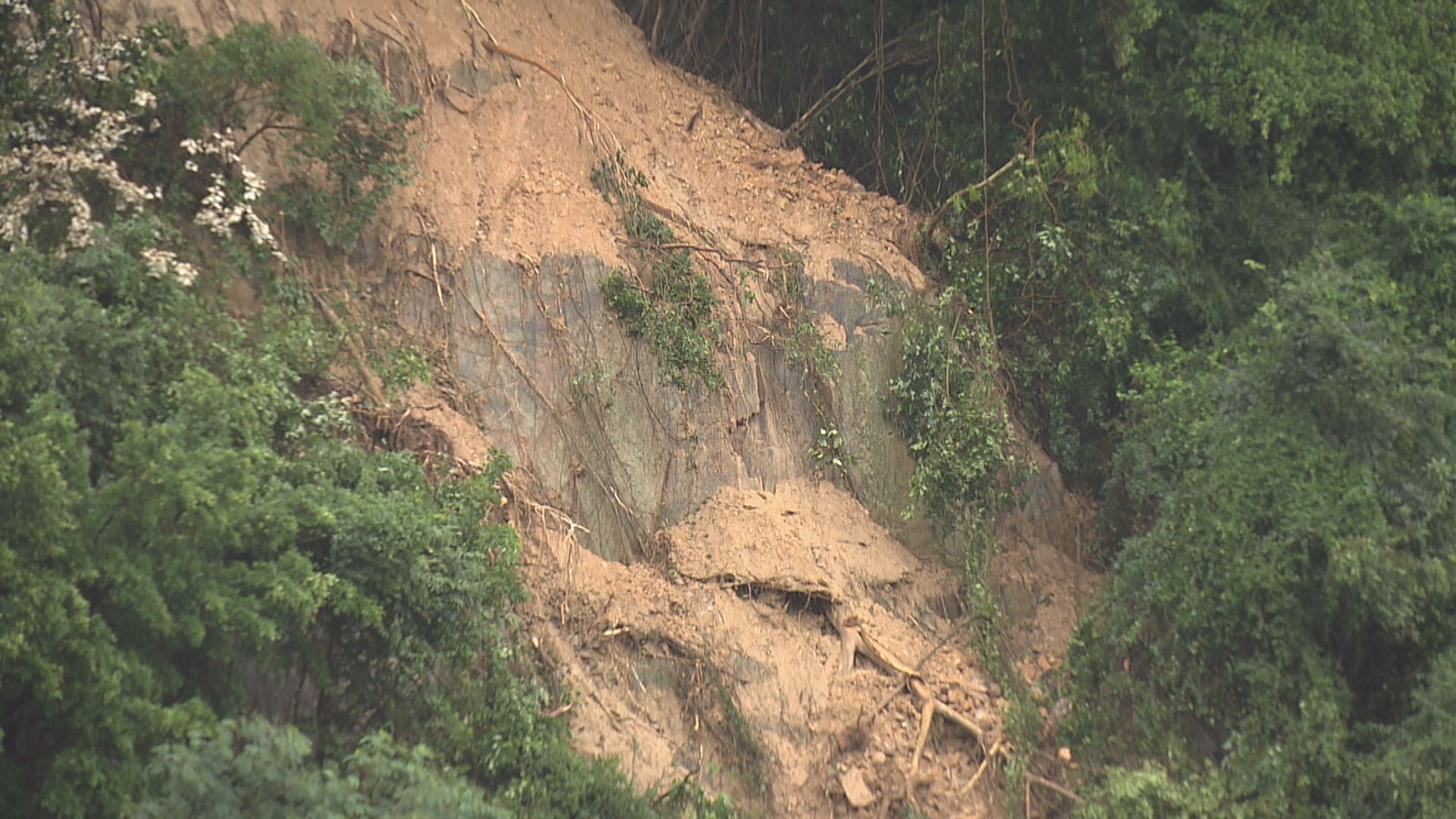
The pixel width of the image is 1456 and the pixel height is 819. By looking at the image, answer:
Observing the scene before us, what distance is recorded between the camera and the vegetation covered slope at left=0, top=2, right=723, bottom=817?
656 cm

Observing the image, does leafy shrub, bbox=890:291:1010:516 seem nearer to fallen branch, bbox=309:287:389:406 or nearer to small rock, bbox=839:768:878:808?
small rock, bbox=839:768:878:808

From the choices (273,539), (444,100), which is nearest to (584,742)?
(273,539)

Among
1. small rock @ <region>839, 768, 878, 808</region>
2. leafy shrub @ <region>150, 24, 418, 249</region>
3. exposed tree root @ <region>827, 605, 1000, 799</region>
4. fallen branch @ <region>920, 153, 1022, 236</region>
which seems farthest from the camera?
fallen branch @ <region>920, 153, 1022, 236</region>

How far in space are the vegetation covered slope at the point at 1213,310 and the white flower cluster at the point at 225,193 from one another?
5823 millimetres

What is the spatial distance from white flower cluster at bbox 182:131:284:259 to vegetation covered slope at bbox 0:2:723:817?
3cm

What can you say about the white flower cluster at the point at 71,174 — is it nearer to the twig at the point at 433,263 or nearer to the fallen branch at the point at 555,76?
the twig at the point at 433,263

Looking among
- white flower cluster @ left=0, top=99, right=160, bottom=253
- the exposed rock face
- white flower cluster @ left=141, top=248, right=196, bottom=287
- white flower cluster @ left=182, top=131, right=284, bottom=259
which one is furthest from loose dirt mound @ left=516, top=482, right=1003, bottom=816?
white flower cluster @ left=0, top=99, right=160, bottom=253

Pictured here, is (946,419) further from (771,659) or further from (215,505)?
(215,505)

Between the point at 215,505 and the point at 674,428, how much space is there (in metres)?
4.96

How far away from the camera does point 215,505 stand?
697 cm

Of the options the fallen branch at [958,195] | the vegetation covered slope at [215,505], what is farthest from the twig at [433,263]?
the fallen branch at [958,195]

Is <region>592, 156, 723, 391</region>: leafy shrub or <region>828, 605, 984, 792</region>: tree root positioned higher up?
<region>592, 156, 723, 391</region>: leafy shrub

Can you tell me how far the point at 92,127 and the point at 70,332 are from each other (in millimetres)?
1985

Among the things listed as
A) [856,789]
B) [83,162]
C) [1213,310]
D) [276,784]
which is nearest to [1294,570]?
[856,789]
